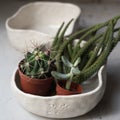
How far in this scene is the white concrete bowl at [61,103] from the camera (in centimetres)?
75

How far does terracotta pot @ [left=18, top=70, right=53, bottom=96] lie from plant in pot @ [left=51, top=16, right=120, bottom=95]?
32 mm

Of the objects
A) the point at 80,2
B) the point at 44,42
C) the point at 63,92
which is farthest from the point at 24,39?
the point at 80,2

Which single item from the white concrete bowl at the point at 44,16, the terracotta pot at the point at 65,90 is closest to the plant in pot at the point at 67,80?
the terracotta pot at the point at 65,90

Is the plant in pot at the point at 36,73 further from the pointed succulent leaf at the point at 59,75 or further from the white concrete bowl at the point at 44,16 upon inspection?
the white concrete bowl at the point at 44,16

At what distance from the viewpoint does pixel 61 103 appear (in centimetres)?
75

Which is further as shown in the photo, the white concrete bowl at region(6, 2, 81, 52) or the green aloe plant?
the white concrete bowl at region(6, 2, 81, 52)

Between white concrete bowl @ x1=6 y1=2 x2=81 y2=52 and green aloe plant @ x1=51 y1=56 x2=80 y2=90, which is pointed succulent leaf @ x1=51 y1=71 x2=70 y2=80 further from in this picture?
white concrete bowl @ x1=6 y1=2 x2=81 y2=52

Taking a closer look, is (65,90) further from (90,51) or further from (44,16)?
(44,16)

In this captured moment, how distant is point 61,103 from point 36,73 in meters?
0.10

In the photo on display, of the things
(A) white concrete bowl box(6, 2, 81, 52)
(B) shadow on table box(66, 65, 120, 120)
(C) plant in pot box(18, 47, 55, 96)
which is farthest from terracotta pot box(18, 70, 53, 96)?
(A) white concrete bowl box(6, 2, 81, 52)

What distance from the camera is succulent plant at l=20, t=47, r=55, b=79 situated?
782mm

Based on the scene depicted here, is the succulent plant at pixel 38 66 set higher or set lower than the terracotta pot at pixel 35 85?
higher

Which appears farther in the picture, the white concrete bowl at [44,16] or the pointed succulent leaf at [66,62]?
the white concrete bowl at [44,16]

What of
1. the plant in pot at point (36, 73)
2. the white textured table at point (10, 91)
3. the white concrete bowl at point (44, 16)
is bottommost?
the white textured table at point (10, 91)
